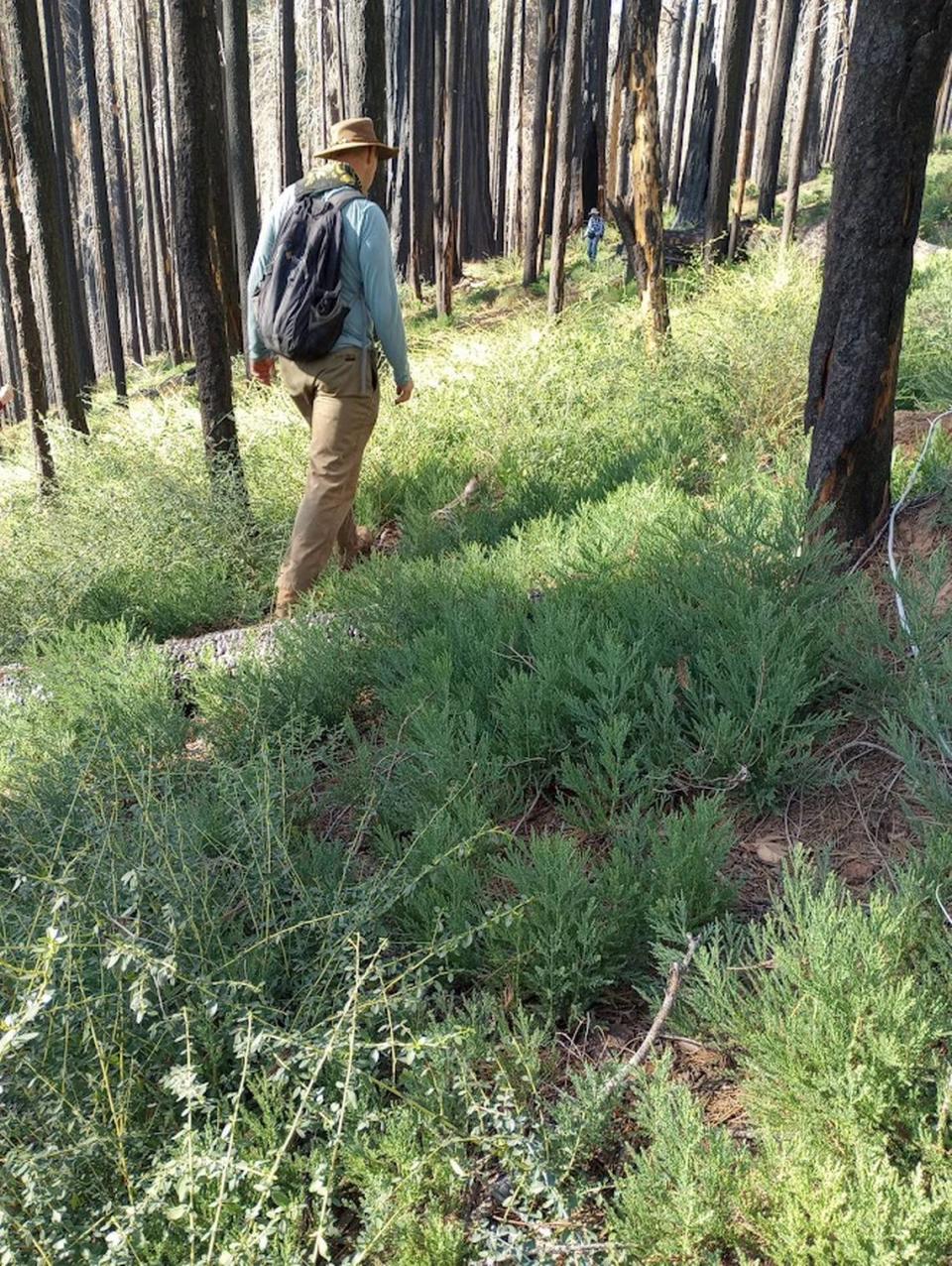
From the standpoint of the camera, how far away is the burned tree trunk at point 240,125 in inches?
530

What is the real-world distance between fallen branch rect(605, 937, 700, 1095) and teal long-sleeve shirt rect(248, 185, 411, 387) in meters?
3.62

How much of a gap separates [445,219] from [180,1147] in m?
19.8

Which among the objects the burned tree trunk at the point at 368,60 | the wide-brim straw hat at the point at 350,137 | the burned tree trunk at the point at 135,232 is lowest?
the burned tree trunk at the point at 135,232

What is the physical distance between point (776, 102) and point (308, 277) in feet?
62.4

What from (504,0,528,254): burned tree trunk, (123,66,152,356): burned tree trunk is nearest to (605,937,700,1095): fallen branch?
(504,0,528,254): burned tree trunk

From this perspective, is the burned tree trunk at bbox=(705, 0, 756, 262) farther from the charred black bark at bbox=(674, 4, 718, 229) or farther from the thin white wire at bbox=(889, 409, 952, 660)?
the thin white wire at bbox=(889, 409, 952, 660)

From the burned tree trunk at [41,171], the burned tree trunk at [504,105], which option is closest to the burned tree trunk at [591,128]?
the burned tree trunk at [504,105]

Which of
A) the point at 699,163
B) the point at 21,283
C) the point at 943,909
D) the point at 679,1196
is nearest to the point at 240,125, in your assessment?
the point at 21,283

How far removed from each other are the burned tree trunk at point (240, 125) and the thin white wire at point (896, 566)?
432 inches

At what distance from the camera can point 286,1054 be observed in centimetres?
207

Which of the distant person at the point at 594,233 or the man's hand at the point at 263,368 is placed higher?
the man's hand at the point at 263,368

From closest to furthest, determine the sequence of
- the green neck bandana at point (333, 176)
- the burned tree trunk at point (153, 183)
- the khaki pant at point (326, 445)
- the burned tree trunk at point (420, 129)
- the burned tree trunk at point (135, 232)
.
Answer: the green neck bandana at point (333, 176), the khaki pant at point (326, 445), the burned tree trunk at point (420, 129), the burned tree trunk at point (153, 183), the burned tree trunk at point (135, 232)

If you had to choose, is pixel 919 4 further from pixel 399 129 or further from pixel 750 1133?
pixel 399 129

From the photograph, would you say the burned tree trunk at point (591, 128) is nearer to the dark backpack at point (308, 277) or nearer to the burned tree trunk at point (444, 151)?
the burned tree trunk at point (444, 151)
